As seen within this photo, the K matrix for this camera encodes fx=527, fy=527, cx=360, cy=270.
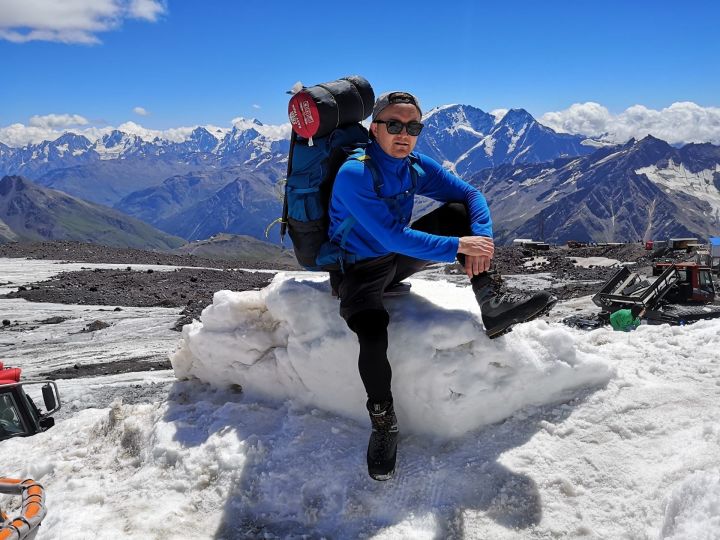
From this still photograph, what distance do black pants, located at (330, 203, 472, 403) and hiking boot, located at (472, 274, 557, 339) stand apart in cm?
61

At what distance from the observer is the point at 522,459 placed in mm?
4012

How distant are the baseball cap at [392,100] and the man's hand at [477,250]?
3.94ft

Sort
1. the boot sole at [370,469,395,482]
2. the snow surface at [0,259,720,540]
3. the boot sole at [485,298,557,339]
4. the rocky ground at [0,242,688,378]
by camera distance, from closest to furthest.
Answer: the snow surface at [0,259,720,540], the boot sole at [370,469,395,482], the boot sole at [485,298,557,339], the rocky ground at [0,242,688,378]

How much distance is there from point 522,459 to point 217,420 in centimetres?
288

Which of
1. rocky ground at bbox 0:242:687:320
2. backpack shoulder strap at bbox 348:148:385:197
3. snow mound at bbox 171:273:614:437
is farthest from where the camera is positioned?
rocky ground at bbox 0:242:687:320

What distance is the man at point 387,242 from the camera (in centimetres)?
409

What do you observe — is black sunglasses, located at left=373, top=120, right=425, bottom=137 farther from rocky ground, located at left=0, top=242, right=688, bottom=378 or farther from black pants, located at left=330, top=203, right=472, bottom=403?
rocky ground, located at left=0, top=242, right=688, bottom=378

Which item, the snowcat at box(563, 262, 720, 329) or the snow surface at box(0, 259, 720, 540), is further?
the snowcat at box(563, 262, 720, 329)

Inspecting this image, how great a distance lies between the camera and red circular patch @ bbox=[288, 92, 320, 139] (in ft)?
15.0

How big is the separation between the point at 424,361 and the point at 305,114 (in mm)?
2382

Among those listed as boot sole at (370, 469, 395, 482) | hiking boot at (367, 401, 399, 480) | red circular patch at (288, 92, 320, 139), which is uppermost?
red circular patch at (288, 92, 320, 139)

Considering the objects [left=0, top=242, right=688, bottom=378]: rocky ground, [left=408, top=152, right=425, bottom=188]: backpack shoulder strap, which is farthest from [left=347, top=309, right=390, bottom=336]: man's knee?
[left=0, top=242, right=688, bottom=378]: rocky ground

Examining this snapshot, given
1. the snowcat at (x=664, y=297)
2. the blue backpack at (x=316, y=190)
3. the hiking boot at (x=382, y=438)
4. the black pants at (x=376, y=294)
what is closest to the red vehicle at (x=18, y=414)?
the blue backpack at (x=316, y=190)

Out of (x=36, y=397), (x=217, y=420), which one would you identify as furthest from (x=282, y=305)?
(x=36, y=397)
